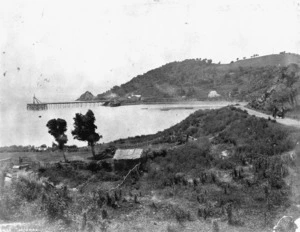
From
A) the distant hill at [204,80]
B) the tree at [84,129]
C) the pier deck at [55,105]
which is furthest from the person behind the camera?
the pier deck at [55,105]

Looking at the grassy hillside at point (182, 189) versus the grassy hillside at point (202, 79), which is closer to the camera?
the grassy hillside at point (182, 189)

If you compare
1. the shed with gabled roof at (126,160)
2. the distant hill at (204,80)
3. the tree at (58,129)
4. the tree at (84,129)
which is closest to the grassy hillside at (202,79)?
the distant hill at (204,80)

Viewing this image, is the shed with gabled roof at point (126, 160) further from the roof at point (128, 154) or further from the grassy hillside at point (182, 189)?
the grassy hillside at point (182, 189)

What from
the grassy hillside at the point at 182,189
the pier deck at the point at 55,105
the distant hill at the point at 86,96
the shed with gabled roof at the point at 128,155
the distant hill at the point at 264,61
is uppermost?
the distant hill at the point at 264,61

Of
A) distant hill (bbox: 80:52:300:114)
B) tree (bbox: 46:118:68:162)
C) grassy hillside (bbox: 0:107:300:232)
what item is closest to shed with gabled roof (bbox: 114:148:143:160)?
grassy hillside (bbox: 0:107:300:232)

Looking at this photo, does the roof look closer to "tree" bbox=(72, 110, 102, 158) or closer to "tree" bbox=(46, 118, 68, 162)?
"tree" bbox=(72, 110, 102, 158)

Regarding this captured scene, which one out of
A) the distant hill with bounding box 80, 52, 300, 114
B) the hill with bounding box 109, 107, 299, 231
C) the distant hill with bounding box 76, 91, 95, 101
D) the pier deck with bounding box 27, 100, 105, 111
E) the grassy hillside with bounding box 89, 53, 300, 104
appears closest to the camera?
the hill with bounding box 109, 107, 299, 231

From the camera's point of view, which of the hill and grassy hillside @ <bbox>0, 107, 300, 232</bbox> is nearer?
grassy hillside @ <bbox>0, 107, 300, 232</bbox>

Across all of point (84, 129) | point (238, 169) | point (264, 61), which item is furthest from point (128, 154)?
point (264, 61)

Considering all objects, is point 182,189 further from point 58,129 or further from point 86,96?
point 86,96
